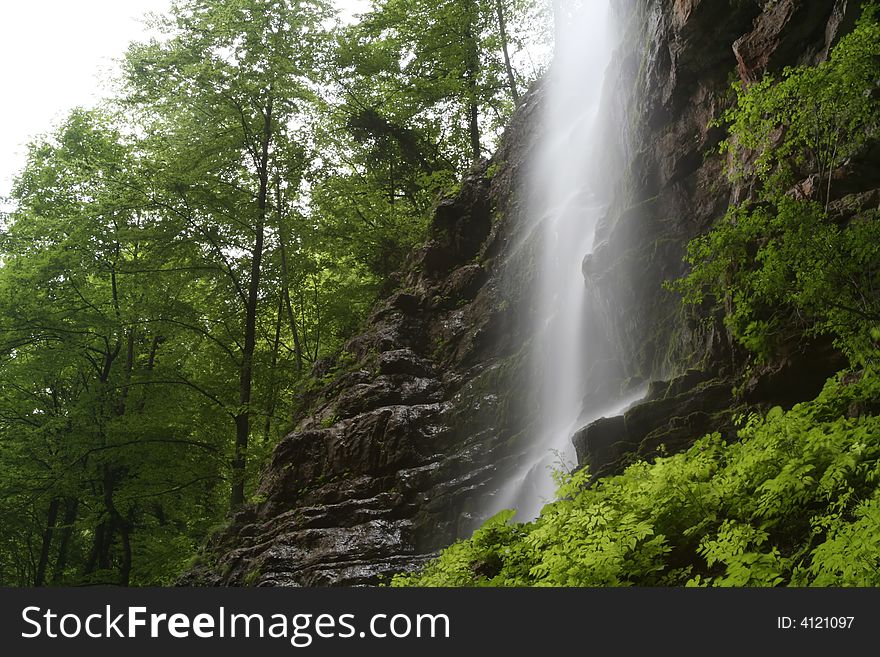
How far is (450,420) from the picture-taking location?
12531mm

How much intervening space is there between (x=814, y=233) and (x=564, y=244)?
24.9ft

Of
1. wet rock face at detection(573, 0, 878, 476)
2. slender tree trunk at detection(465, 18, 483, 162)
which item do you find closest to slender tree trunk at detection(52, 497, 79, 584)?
slender tree trunk at detection(465, 18, 483, 162)

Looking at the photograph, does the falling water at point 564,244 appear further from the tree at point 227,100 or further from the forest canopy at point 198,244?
the tree at point 227,100

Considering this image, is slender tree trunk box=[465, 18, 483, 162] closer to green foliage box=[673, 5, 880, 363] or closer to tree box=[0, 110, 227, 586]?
tree box=[0, 110, 227, 586]

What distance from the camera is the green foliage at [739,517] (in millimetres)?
4703

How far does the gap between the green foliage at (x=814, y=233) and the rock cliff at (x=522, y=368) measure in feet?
3.28

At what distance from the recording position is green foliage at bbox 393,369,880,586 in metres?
4.70

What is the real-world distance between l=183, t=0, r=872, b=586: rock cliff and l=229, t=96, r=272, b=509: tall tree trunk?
5.48 ft

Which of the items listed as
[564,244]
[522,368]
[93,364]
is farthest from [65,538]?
[564,244]

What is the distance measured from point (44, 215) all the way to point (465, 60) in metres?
12.9

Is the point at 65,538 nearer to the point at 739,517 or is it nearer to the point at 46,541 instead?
the point at 46,541

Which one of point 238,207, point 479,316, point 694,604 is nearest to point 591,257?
point 479,316

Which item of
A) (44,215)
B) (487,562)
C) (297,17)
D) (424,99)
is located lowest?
(487,562)

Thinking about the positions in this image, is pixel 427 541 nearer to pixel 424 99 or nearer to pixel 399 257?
pixel 399 257
